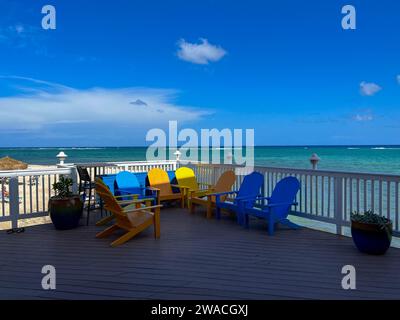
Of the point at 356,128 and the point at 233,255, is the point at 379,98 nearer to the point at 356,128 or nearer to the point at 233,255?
the point at 356,128

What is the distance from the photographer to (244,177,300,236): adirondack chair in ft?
14.1

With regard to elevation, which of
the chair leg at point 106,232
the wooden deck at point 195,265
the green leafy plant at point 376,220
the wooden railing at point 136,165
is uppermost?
the wooden railing at point 136,165

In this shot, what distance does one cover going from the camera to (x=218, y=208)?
210 inches

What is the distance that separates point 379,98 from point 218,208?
22.5 meters

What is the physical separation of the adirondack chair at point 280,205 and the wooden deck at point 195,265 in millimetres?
205

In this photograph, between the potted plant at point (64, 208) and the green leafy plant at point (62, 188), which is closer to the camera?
the potted plant at point (64, 208)

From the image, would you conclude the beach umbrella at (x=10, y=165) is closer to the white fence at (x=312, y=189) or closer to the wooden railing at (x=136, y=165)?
the wooden railing at (x=136, y=165)

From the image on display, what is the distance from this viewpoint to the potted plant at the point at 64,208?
456 cm

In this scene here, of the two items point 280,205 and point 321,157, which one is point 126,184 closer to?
point 280,205

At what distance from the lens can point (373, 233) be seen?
3.33m

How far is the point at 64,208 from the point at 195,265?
8.32ft

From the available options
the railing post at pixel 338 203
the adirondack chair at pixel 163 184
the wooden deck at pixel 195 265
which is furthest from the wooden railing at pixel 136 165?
the railing post at pixel 338 203

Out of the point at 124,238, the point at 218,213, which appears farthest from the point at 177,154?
the point at 124,238
